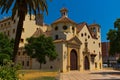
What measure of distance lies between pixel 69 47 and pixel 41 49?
1139 centimetres

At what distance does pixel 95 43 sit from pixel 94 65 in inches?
307

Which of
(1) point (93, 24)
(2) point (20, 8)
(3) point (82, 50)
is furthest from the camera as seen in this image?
(1) point (93, 24)

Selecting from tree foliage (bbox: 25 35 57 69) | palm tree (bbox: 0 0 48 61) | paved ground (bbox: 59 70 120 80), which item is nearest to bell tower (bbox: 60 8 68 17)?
tree foliage (bbox: 25 35 57 69)

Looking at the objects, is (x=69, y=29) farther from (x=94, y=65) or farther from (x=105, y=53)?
(x=105, y=53)

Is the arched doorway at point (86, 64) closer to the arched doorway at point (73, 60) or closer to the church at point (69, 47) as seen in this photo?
the church at point (69, 47)

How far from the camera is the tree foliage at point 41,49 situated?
61.1 metres

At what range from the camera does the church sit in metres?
68.4

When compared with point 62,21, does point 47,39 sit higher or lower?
lower

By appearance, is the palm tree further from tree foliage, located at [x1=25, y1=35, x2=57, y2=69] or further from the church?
the church

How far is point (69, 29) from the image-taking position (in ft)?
236

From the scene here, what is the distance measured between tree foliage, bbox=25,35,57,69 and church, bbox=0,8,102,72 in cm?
615

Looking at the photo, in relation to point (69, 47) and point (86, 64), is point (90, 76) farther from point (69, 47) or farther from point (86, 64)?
point (86, 64)

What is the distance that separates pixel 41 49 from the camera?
201ft

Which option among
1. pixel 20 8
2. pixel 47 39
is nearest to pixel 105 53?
pixel 47 39
